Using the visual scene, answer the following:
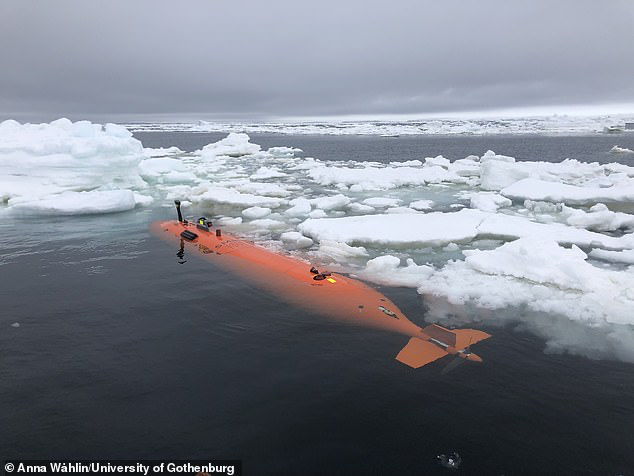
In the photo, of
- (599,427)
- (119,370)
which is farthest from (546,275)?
(119,370)

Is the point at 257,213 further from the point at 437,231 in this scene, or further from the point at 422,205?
the point at 437,231

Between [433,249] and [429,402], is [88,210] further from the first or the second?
[429,402]

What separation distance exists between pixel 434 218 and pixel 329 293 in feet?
22.0

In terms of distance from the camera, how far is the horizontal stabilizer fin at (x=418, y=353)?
718 cm

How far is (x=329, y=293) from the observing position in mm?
9602

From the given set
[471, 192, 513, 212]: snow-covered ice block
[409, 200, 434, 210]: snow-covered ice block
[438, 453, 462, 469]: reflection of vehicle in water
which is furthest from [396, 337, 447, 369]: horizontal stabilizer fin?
[409, 200, 434, 210]: snow-covered ice block

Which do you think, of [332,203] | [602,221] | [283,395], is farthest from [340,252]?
[602,221]

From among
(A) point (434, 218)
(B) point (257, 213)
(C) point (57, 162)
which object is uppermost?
(C) point (57, 162)

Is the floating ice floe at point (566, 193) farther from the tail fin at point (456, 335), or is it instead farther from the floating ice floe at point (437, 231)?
the tail fin at point (456, 335)

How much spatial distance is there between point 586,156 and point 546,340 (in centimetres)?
4623

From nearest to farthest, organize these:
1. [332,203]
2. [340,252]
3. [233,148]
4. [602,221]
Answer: [340,252], [602,221], [332,203], [233,148]

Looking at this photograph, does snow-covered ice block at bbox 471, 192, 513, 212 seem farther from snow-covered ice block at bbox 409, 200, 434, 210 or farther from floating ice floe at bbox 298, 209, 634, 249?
floating ice floe at bbox 298, 209, 634, 249

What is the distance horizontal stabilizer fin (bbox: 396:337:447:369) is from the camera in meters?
7.18

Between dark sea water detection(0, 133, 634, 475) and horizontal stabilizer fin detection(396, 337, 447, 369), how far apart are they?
0.16 meters
